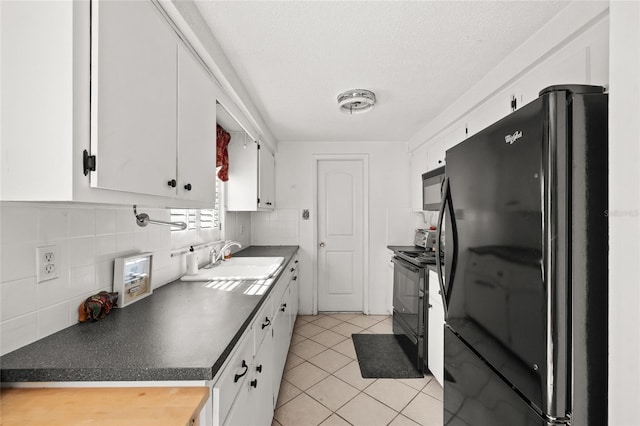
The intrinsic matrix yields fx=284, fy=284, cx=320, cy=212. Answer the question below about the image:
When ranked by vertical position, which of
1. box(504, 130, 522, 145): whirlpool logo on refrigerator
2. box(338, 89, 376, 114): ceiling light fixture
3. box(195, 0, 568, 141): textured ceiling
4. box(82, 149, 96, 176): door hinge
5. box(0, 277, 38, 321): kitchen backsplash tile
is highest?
box(195, 0, 568, 141): textured ceiling

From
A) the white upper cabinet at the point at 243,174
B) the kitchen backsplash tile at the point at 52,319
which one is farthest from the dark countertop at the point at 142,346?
the white upper cabinet at the point at 243,174

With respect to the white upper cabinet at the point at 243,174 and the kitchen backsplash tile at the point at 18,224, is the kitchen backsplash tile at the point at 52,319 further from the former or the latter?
the white upper cabinet at the point at 243,174

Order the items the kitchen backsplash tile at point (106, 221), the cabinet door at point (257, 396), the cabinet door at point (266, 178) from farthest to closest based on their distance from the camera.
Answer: the cabinet door at point (266, 178) < the kitchen backsplash tile at point (106, 221) < the cabinet door at point (257, 396)

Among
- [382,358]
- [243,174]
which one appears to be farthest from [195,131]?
[382,358]

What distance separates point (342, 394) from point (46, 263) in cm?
197

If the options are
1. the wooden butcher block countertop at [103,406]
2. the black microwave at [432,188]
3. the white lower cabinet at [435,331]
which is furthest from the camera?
the black microwave at [432,188]

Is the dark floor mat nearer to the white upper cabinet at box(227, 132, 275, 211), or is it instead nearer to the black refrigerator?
the black refrigerator

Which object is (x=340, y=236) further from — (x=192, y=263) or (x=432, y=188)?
(x=192, y=263)

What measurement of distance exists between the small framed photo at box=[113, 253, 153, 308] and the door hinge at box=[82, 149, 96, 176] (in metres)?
0.65

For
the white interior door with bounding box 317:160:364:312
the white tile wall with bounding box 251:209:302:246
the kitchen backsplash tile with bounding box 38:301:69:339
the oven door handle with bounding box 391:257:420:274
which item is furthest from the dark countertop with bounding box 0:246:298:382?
the white interior door with bounding box 317:160:364:312

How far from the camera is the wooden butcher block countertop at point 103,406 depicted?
2.15ft

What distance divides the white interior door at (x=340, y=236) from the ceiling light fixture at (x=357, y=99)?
1.48 m

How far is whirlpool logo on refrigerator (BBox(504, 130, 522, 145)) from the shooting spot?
36.5 inches

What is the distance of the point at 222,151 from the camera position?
7.80 ft
